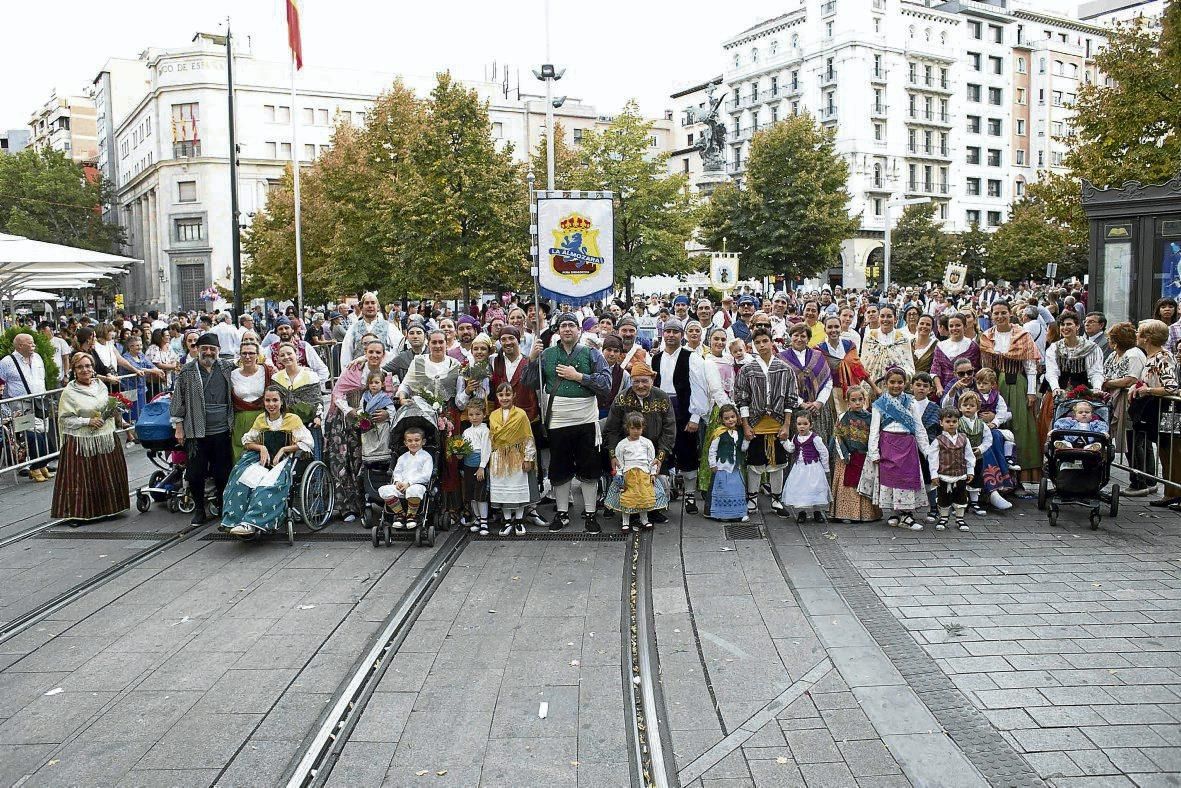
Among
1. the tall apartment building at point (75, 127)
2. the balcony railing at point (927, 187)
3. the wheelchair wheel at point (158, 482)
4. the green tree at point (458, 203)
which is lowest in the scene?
the wheelchair wheel at point (158, 482)

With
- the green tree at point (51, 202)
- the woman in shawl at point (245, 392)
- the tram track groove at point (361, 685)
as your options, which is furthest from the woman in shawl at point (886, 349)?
the green tree at point (51, 202)

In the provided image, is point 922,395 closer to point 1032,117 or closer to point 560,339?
point 560,339

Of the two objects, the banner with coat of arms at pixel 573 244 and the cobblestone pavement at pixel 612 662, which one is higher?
the banner with coat of arms at pixel 573 244

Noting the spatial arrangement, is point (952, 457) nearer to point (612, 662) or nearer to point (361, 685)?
point (612, 662)

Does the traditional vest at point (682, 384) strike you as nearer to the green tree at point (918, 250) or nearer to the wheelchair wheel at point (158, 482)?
the wheelchair wheel at point (158, 482)

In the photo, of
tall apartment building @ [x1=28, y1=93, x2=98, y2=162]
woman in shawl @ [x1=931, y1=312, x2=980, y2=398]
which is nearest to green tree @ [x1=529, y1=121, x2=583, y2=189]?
woman in shawl @ [x1=931, y1=312, x2=980, y2=398]

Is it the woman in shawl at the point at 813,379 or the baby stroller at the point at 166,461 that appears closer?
the woman in shawl at the point at 813,379

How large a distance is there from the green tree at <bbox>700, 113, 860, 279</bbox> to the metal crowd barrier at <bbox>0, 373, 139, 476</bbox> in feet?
123

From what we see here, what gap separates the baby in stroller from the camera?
31.6 feet

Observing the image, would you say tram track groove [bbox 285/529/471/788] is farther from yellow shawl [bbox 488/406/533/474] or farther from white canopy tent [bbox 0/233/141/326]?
white canopy tent [bbox 0/233/141/326]

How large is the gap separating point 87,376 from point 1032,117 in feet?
285

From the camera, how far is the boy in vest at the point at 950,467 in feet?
31.9

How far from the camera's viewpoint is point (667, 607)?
7.55m

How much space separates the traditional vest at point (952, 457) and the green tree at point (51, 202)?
271ft
